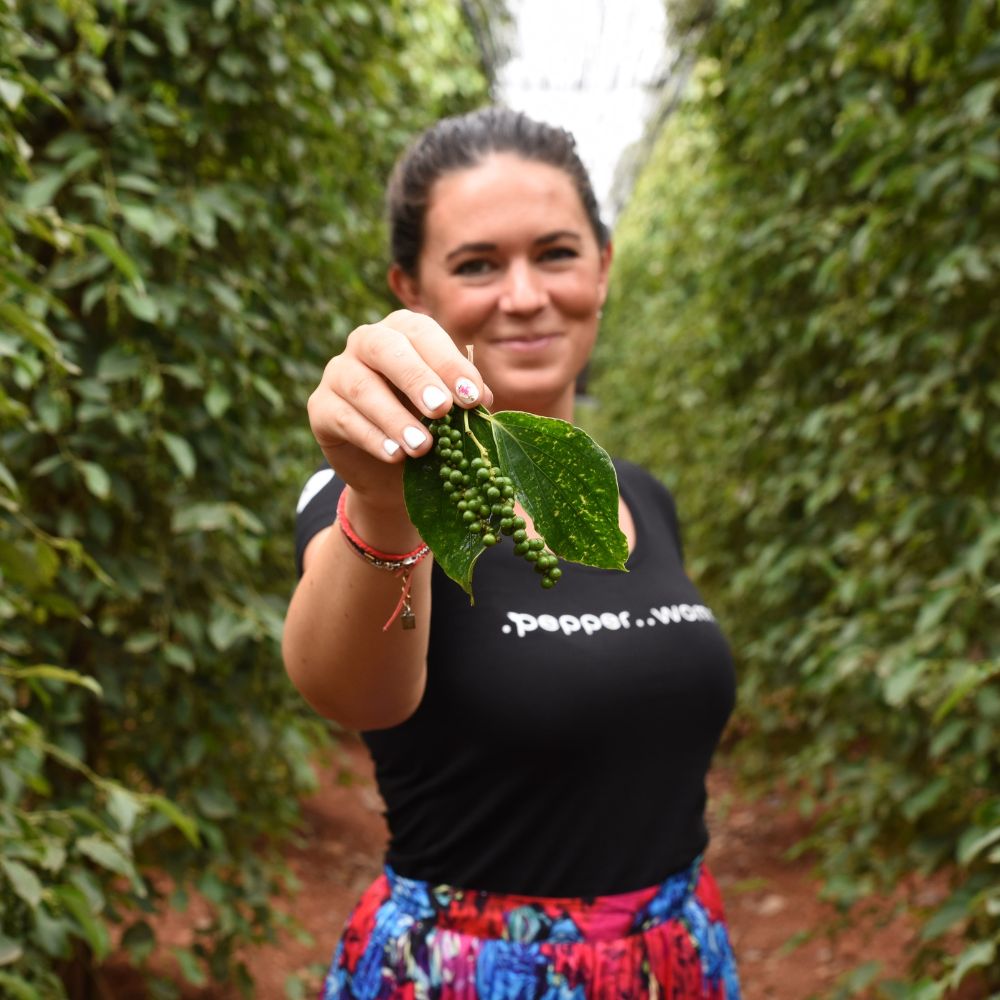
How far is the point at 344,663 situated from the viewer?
956 millimetres

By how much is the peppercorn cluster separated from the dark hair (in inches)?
29.9

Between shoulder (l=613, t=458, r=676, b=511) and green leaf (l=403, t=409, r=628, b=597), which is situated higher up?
shoulder (l=613, t=458, r=676, b=511)

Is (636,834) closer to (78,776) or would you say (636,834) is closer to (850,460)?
(78,776)

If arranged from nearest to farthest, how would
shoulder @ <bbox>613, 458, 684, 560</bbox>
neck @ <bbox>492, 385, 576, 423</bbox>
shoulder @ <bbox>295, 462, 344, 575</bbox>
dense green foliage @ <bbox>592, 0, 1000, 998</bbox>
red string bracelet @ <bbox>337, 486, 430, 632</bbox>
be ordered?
red string bracelet @ <bbox>337, 486, 430, 632</bbox> → shoulder @ <bbox>295, 462, 344, 575</bbox> → neck @ <bbox>492, 385, 576, 423</bbox> → shoulder @ <bbox>613, 458, 684, 560</bbox> → dense green foliage @ <bbox>592, 0, 1000, 998</bbox>

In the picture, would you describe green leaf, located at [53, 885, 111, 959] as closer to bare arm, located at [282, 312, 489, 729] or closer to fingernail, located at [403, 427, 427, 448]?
bare arm, located at [282, 312, 489, 729]

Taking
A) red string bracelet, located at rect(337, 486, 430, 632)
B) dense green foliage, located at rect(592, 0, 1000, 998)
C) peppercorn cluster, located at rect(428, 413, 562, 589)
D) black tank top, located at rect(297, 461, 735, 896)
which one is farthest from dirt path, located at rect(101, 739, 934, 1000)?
peppercorn cluster, located at rect(428, 413, 562, 589)

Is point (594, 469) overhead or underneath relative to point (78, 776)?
underneath

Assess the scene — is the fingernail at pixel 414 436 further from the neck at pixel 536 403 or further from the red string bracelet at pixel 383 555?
the neck at pixel 536 403

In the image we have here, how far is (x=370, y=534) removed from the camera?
83 cm

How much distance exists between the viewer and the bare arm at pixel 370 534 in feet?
2.31

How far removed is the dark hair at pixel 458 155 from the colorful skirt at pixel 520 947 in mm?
856

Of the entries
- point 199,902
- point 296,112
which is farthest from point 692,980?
point 199,902

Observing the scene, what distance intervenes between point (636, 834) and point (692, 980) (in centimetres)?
23

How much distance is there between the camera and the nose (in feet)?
4.24
